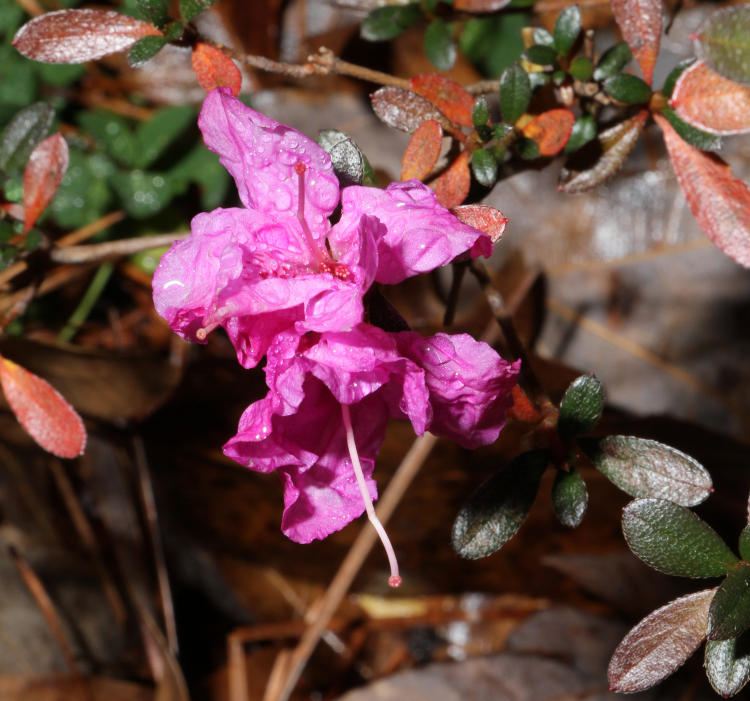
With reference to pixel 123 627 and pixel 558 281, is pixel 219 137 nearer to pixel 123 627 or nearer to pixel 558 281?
pixel 558 281

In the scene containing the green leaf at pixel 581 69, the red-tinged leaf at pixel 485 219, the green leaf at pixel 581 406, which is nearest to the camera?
the red-tinged leaf at pixel 485 219

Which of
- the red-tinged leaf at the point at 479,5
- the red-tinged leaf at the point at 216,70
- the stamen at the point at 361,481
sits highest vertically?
the red-tinged leaf at the point at 216,70

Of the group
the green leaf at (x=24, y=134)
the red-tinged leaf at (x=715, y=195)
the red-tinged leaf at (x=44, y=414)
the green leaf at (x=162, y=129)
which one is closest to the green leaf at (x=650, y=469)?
the red-tinged leaf at (x=715, y=195)

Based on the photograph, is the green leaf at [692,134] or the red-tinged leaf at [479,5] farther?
the red-tinged leaf at [479,5]

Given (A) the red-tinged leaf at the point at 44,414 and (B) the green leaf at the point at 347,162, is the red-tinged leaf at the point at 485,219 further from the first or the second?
(A) the red-tinged leaf at the point at 44,414

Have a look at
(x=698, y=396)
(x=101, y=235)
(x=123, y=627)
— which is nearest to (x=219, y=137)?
(x=101, y=235)

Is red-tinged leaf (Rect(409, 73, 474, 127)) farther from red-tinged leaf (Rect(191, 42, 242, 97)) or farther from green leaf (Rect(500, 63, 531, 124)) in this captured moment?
red-tinged leaf (Rect(191, 42, 242, 97))

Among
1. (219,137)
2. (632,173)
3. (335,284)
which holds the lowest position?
(632,173)
